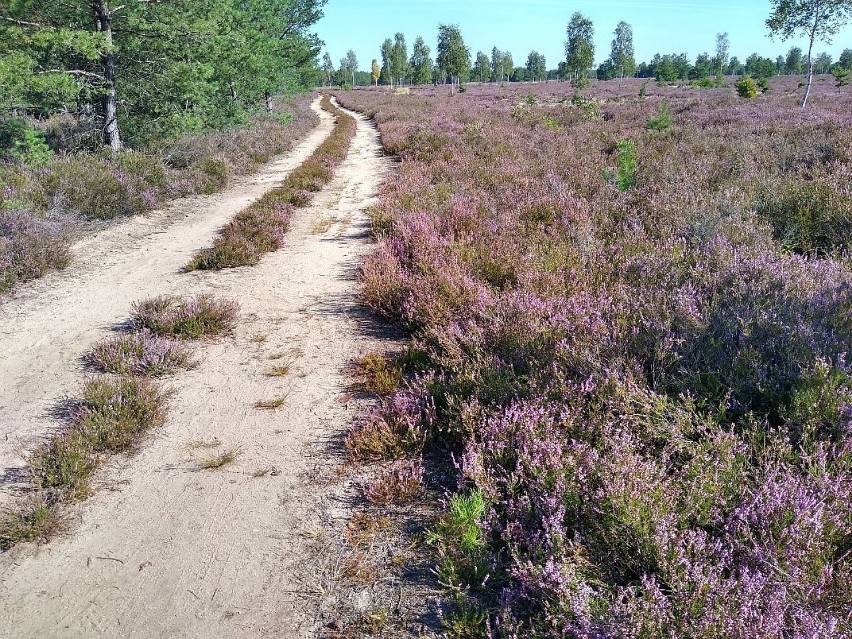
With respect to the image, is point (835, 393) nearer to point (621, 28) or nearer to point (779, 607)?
point (779, 607)

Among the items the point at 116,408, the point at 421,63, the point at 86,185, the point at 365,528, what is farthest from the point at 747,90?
the point at 421,63

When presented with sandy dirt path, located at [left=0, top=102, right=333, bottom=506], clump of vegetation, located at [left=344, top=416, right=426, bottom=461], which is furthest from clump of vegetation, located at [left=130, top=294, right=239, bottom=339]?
clump of vegetation, located at [left=344, top=416, right=426, bottom=461]

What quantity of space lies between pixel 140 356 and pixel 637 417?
4.51 m

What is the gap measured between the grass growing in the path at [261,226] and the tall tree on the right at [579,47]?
2243 inches

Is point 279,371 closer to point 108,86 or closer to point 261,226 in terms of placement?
point 261,226

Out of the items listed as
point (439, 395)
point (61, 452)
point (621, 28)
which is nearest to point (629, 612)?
point (439, 395)

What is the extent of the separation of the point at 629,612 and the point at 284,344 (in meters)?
4.26

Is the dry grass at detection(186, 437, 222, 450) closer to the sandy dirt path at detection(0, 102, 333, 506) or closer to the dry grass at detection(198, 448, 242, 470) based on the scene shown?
the dry grass at detection(198, 448, 242, 470)

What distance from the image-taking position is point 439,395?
4051mm

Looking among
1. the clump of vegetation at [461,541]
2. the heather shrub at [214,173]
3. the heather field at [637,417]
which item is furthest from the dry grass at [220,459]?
the heather shrub at [214,173]

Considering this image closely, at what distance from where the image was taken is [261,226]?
9438 millimetres

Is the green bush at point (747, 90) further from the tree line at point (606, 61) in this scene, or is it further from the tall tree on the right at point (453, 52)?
the tall tree on the right at point (453, 52)

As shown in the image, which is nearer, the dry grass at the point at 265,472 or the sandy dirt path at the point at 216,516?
the sandy dirt path at the point at 216,516

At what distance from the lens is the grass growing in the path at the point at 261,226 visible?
801 cm
